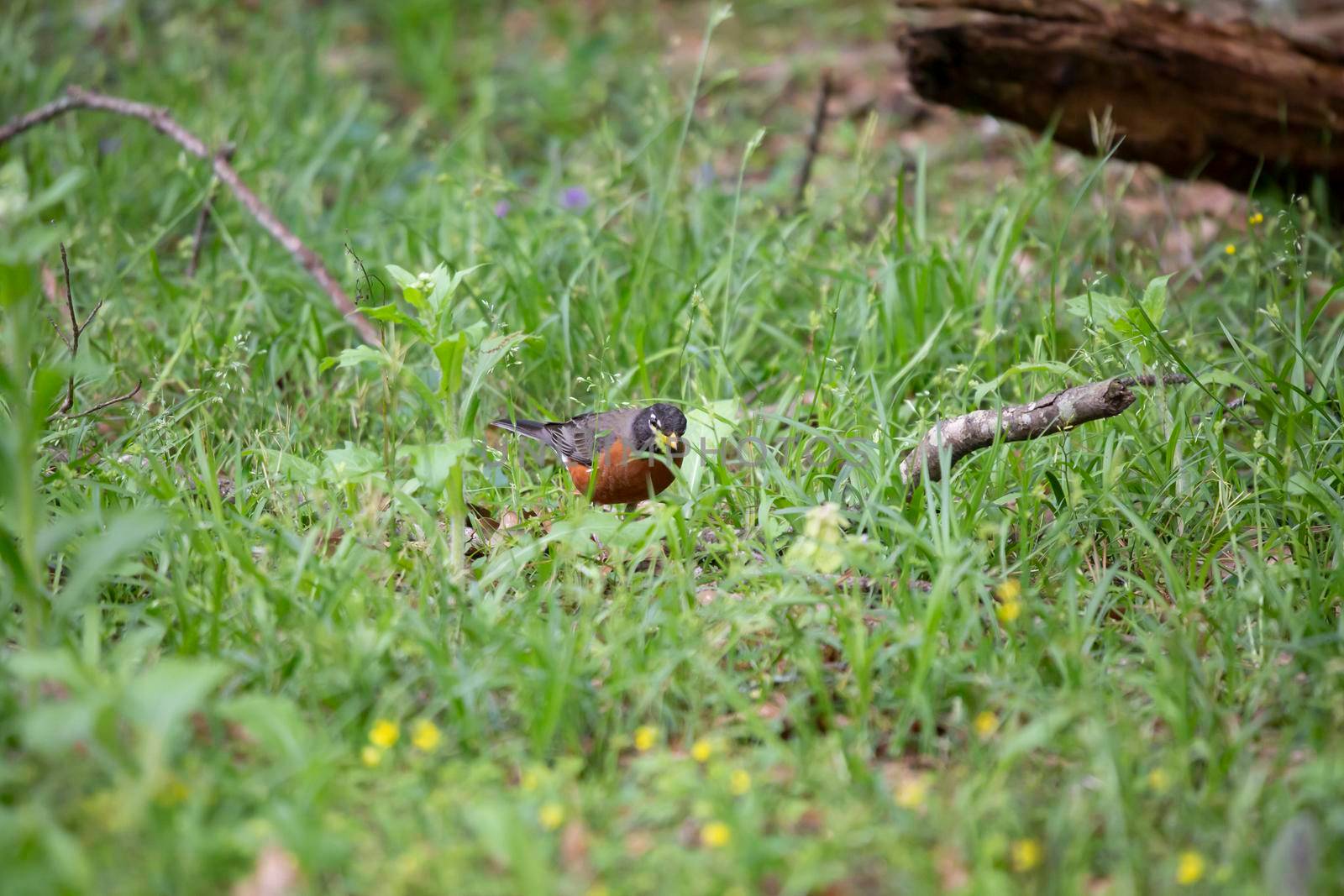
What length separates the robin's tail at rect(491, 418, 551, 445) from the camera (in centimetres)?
372

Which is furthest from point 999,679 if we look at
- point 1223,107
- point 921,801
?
point 1223,107

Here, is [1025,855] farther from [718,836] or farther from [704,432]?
[704,432]

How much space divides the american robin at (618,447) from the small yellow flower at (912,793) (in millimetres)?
1322

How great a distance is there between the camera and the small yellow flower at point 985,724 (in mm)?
2299

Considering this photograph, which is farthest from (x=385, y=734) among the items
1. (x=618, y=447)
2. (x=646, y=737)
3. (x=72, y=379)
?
(x=72, y=379)

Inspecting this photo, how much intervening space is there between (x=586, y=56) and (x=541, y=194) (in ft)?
8.01

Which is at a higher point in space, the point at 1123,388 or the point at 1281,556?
the point at 1123,388

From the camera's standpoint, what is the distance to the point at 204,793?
1974 mm

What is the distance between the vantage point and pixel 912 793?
6.89 feet

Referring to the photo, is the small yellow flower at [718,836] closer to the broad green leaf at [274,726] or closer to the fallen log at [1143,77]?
the broad green leaf at [274,726]

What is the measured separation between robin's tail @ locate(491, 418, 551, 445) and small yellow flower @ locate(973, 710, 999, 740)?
68.5 inches

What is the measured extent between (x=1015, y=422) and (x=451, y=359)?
1471 millimetres

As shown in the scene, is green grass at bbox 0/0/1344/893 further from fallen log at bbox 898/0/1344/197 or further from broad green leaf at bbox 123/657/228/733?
fallen log at bbox 898/0/1344/197

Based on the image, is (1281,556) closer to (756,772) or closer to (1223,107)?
(756,772)
